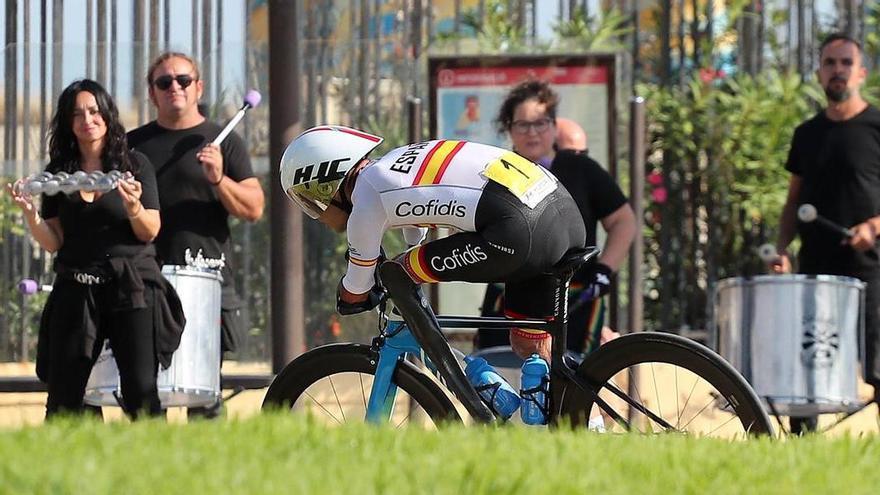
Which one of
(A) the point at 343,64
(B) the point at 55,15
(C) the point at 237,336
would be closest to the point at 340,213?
(C) the point at 237,336

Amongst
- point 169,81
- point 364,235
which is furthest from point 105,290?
point 364,235

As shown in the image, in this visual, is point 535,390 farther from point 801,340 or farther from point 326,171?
point 801,340

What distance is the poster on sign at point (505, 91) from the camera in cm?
987

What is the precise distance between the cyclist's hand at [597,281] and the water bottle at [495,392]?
175 centimetres

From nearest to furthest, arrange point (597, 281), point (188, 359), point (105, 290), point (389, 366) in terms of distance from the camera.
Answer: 1. point (389, 366)
2. point (105, 290)
3. point (597, 281)
4. point (188, 359)

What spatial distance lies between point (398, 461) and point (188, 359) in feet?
12.3

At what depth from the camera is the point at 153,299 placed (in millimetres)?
7855

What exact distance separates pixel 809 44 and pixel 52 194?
203 inches

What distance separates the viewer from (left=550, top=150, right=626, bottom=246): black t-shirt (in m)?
8.57

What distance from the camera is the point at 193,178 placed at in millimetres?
8555

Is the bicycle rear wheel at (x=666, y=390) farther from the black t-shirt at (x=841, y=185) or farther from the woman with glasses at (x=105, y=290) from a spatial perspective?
the black t-shirt at (x=841, y=185)

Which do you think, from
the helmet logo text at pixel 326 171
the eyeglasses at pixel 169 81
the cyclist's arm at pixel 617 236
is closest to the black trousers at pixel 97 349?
the eyeglasses at pixel 169 81

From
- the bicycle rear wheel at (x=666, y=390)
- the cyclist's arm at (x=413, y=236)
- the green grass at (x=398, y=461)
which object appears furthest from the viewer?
the cyclist's arm at (x=413, y=236)

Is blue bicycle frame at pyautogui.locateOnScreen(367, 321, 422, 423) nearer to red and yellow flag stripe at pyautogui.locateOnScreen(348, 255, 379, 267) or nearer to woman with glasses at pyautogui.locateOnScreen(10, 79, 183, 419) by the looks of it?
red and yellow flag stripe at pyautogui.locateOnScreen(348, 255, 379, 267)
